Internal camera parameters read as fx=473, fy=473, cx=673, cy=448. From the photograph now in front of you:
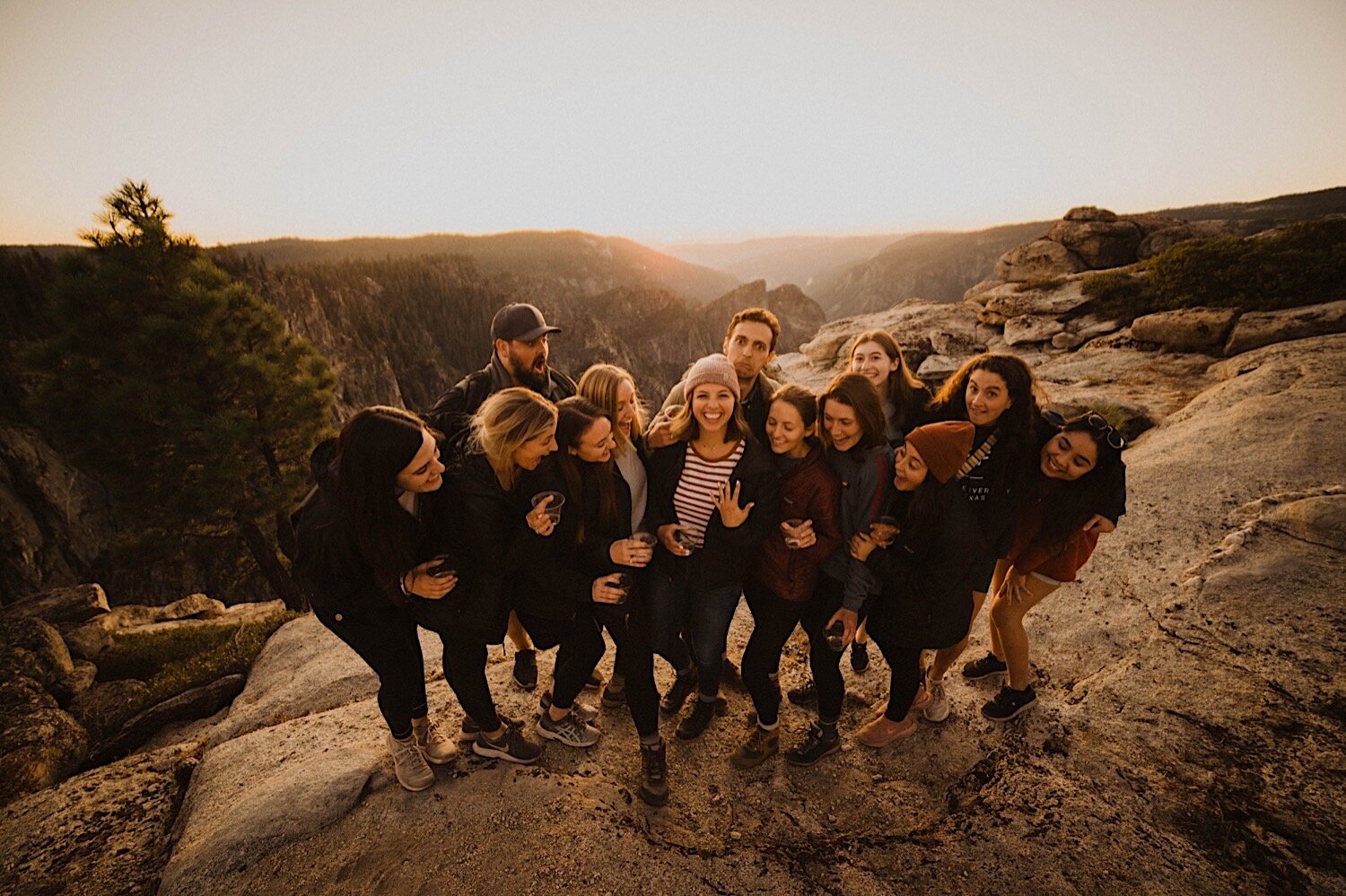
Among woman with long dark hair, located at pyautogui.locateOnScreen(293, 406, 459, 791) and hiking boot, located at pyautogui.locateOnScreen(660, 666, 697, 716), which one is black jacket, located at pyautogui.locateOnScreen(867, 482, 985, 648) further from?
woman with long dark hair, located at pyautogui.locateOnScreen(293, 406, 459, 791)

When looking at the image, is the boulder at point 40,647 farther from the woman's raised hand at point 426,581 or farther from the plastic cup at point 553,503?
the plastic cup at point 553,503

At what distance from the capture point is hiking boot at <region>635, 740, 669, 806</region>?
3.36m

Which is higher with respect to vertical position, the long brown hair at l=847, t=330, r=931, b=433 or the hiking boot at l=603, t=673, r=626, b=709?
the long brown hair at l=847, t=330, r=931, b=433

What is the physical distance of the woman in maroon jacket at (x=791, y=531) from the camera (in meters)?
3.25

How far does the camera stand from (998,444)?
342cm

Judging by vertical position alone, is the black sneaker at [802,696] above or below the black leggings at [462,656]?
below

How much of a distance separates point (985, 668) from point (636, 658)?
3.49 meters

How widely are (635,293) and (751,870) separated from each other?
94.4 metres

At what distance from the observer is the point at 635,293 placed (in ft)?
299

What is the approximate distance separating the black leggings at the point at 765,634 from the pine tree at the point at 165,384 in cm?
1261

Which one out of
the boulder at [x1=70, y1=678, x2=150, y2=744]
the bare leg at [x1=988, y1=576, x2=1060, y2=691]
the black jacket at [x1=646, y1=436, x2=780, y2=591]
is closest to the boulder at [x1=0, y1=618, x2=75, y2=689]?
the boulder at [x1=70, y1=678, x2=150, y2=744]

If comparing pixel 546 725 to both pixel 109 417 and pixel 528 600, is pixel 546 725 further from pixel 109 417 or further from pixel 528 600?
pixel 109 417

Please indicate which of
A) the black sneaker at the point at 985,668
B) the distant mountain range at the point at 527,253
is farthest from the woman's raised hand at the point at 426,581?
the distant mountain range at the point at 527,253

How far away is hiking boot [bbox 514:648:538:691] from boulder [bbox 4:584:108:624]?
29.9ft
